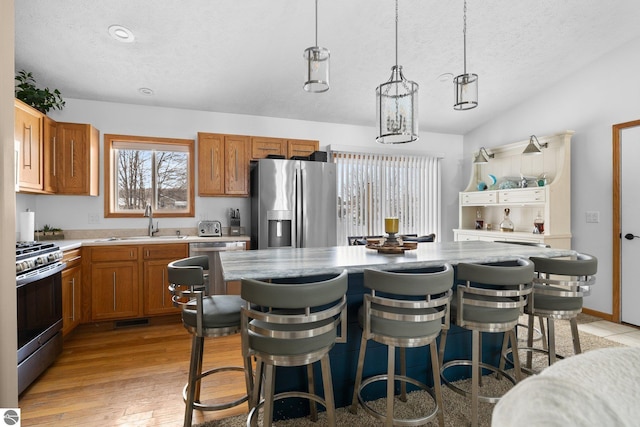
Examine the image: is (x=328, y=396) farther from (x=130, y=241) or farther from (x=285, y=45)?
(x=285, y=45)

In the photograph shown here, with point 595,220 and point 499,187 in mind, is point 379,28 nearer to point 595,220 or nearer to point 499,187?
point 499,187

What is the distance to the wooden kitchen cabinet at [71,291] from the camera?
10.2 feet

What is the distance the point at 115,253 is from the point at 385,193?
12.2 feet

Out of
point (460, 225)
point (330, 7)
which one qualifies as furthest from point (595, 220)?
point (330, 7)

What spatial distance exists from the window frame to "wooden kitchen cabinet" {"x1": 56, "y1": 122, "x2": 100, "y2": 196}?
30 cm

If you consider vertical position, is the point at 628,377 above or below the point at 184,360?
above

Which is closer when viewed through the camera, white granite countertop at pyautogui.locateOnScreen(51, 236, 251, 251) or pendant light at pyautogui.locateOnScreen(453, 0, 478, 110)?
pendant light at pyautogui.locateOnScreen(453, 0, 478, 110)

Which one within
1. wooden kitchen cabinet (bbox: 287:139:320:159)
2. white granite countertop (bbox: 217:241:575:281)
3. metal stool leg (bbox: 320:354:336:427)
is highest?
wooden kitchen cabinet (bbox: 287:139:320:159)

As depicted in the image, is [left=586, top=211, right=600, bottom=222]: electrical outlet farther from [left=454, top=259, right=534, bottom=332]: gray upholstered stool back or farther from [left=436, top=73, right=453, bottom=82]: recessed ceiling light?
[left=454, top=259, right=534, bottom=332]: gray upholstered stool back

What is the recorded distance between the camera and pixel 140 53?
319 centimetres

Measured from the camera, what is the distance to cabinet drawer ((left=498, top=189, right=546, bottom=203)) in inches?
162

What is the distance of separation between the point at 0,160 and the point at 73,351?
109 inches

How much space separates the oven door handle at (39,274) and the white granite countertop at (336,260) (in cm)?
136

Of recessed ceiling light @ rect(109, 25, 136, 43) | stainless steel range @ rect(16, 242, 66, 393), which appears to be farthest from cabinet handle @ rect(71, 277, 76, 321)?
recessed ceiling light @ rect(109, 25, 136, 43)
